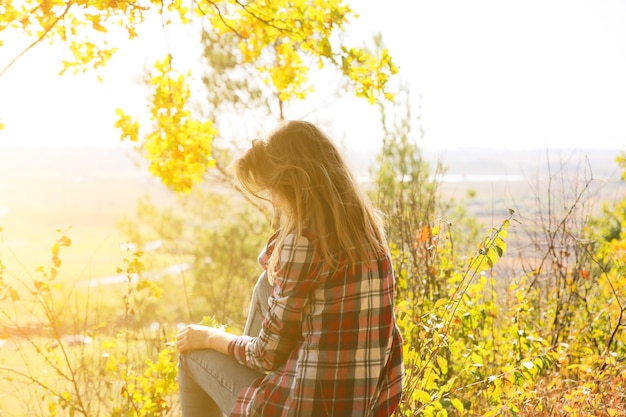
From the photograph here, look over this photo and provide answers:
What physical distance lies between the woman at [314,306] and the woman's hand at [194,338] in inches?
0.6

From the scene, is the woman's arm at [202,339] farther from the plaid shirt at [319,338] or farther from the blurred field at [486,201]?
the blurred field at [486,201]

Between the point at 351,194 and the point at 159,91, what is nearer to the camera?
the point at 351,194

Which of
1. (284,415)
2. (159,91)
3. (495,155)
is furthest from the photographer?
(495,155)

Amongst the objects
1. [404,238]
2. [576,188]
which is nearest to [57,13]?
[404,238]

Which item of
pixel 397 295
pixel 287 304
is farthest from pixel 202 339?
pixel 397 295

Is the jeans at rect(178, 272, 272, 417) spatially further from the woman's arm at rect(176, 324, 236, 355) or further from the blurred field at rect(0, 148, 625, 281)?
the blurred field at rect(0, 148, 625, 281)

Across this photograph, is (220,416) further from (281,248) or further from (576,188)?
(576,188)

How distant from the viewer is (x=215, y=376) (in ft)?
4.39

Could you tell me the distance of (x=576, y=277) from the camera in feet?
8.64

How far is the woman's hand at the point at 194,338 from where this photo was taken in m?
1.38

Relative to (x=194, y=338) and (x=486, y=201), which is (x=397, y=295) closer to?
(x=486, y=201)

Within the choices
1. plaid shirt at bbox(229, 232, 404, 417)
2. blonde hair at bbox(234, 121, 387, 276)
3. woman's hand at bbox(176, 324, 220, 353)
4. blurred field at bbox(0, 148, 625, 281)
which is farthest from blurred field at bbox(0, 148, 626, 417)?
woman's hand at bbox(176, 324, 220, 353)

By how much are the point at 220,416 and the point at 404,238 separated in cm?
142

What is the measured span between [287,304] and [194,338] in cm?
32
